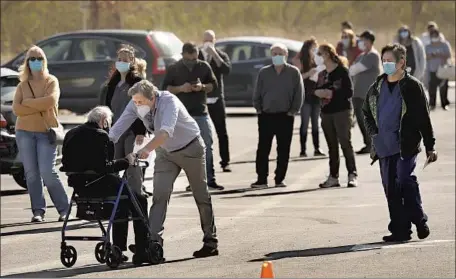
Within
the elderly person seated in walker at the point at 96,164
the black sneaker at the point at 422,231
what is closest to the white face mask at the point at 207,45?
the black sneaker at the point at 422,231

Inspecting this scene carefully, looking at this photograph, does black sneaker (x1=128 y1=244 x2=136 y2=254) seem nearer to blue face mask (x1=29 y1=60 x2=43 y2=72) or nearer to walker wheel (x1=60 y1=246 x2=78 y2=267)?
walker wheel (x1=60 y1=246 x2=78 y2=267)

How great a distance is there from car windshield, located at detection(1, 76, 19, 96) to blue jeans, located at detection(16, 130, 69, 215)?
344cm

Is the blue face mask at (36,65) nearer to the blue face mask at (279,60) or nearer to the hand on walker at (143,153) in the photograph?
the hand on walker at (143,153)

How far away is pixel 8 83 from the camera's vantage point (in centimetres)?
2042

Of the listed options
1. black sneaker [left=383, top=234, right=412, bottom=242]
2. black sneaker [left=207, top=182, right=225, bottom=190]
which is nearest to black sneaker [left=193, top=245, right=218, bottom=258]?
black sneaker [left=383, top=234, right=412, bottom=242]

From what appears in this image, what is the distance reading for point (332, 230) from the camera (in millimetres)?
15492

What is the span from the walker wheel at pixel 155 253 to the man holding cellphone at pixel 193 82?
17.0 ft

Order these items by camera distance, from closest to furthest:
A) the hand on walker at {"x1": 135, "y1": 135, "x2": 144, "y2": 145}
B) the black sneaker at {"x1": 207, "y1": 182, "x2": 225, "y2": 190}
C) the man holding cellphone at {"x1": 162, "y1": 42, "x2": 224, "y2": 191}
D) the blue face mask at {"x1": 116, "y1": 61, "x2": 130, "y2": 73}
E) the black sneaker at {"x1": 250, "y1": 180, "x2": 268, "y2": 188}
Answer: the hand on walker at {"x1": 135, "y1": 135, "x2": 144, "y2": 145}, the blue face mask at {"x1": 116, "y1": 61, "x2": 130, "y2": 73}, the man holding cellphone at {"x1": 162, "y1": 42, "x2": 224, "y2": 191}, the black sneaker at {"x1": 207, "y1": 182, "x2": 225, "y2": 190}, the black sneaker at {"x1": 250, "y1": 180, "x2": 268, "y2": 188}

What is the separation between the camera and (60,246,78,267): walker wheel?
1336cm

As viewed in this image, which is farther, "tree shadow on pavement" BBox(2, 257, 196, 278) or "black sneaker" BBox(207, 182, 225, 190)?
"black sneaker" BBox(207, 182, 225, 190)

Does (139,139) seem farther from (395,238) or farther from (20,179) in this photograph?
(20,179)

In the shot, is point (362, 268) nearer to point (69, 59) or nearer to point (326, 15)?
point (69, 59)

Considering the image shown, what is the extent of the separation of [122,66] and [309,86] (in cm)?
717

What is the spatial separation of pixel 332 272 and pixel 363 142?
12.5m
